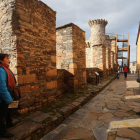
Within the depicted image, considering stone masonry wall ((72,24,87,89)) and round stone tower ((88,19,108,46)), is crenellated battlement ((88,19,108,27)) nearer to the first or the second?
round stone tower ((88,19,108,46))

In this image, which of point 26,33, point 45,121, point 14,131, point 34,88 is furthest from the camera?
point 34,88

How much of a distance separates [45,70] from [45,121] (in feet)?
4.98

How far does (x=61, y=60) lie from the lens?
16.5 ft

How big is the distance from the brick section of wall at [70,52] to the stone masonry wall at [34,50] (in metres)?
1.23

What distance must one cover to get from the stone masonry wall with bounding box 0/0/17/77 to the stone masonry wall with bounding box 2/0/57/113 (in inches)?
0.9

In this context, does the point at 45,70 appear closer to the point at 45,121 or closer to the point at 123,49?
the point at 45,121

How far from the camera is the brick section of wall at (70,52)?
4.75m

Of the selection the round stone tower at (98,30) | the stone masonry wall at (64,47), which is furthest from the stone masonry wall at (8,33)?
the round stone tower at (98,30)

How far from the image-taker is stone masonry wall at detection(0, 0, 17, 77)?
2512mm

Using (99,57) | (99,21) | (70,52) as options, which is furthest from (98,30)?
(70,52)

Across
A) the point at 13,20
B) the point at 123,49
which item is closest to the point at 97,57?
the point at 13,20

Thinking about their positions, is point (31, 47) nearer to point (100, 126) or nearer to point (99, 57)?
point (100, 126)

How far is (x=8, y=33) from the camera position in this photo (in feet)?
8.46

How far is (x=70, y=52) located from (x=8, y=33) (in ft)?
8.78
